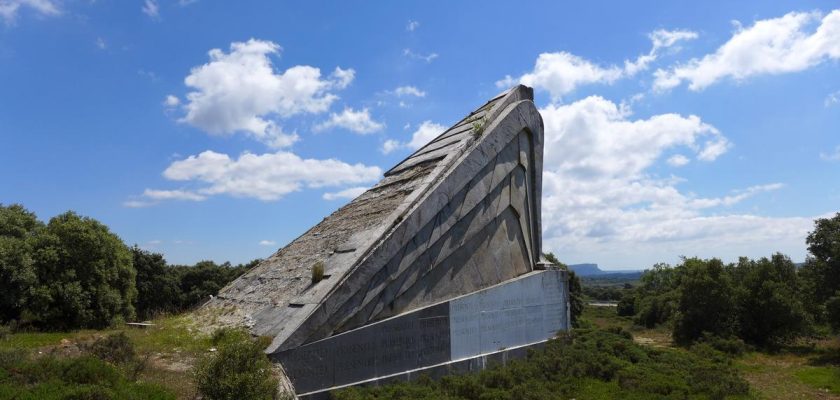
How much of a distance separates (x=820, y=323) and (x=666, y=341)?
7122 millimetres

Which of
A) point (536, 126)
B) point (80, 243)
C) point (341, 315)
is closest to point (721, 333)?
point (536, 126)

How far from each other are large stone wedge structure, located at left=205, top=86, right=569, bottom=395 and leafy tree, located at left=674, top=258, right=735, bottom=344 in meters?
13.0

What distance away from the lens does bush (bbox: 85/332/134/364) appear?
297 inches

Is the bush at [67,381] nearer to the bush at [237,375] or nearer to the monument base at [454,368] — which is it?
the bush at [237,375]

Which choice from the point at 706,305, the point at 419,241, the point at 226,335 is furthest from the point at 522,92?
the point at 706,305

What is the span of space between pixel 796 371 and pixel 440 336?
1405 cm

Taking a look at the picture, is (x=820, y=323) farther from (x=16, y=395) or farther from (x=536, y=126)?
(x=16, y=395)

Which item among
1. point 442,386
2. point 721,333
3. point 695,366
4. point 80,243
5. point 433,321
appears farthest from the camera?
point 721,333

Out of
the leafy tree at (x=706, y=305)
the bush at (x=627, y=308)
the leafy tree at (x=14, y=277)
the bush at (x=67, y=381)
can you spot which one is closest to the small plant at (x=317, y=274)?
the bush at (x=67, y=381)

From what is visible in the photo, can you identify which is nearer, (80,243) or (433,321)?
(433,321)

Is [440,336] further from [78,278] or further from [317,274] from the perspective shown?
[78,278]

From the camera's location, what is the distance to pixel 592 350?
536 inches

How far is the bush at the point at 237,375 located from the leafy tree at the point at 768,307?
24051 millimetres

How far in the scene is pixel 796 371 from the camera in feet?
56.5
